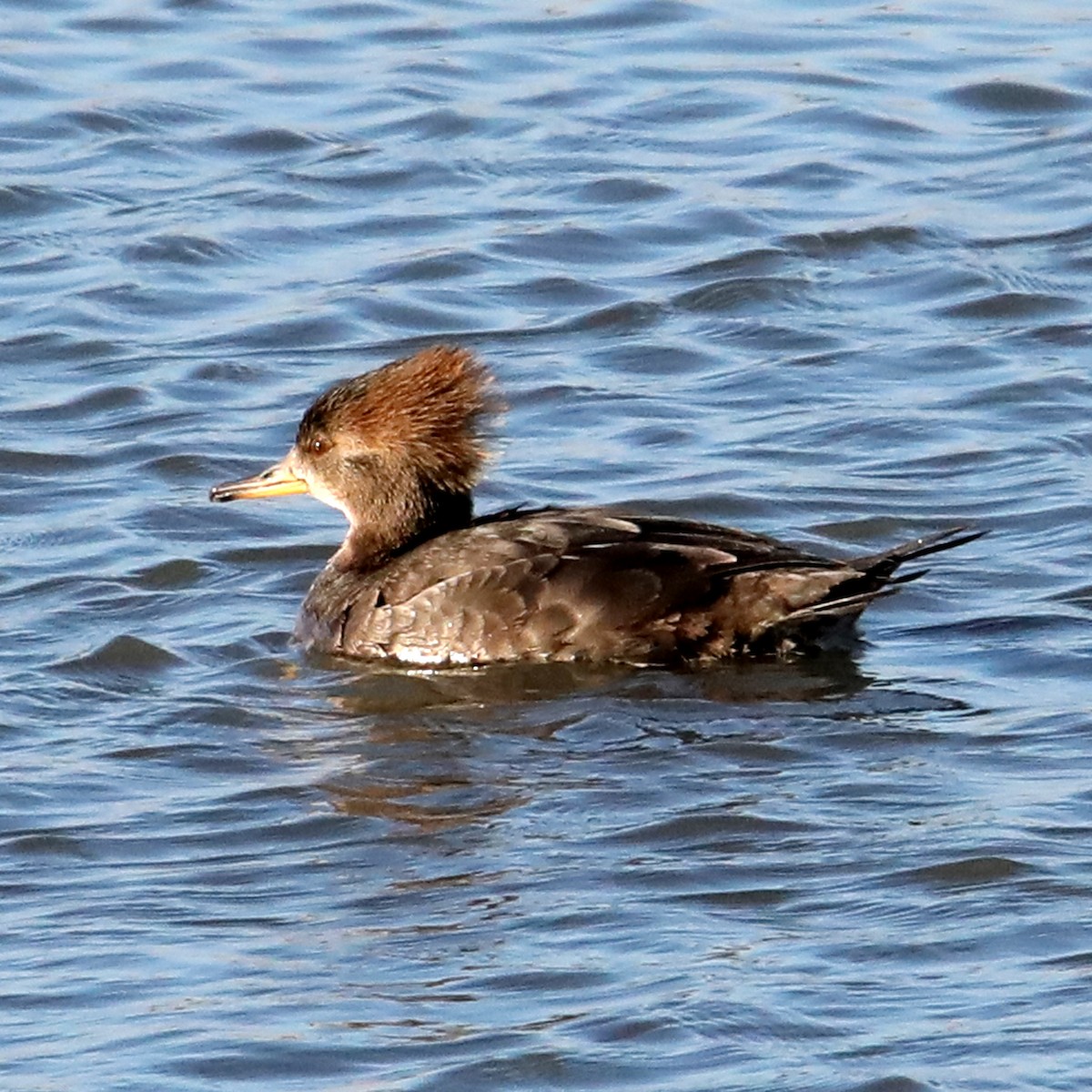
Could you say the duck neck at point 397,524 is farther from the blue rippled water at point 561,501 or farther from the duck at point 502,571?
the blue rippled water at point 561,501

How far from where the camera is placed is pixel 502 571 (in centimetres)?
930

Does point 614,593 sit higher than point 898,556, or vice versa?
point 898,556

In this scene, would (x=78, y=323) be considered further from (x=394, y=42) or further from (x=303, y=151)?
(x=394, y=42)

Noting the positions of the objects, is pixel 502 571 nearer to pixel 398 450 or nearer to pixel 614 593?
pixel 614 593

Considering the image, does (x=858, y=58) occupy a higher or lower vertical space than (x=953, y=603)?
higher

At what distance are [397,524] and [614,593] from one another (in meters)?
1.15

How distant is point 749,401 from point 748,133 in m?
3.85

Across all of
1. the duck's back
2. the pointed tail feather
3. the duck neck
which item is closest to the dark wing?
the duck's back

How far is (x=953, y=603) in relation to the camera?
977 centimetres

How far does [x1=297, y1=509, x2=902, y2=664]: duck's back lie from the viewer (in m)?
9.12

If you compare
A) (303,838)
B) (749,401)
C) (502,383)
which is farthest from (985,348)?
(303,838)

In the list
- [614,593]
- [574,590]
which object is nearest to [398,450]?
[574,590]

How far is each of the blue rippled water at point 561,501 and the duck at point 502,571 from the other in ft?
0.49

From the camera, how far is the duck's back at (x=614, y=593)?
9.12 m
